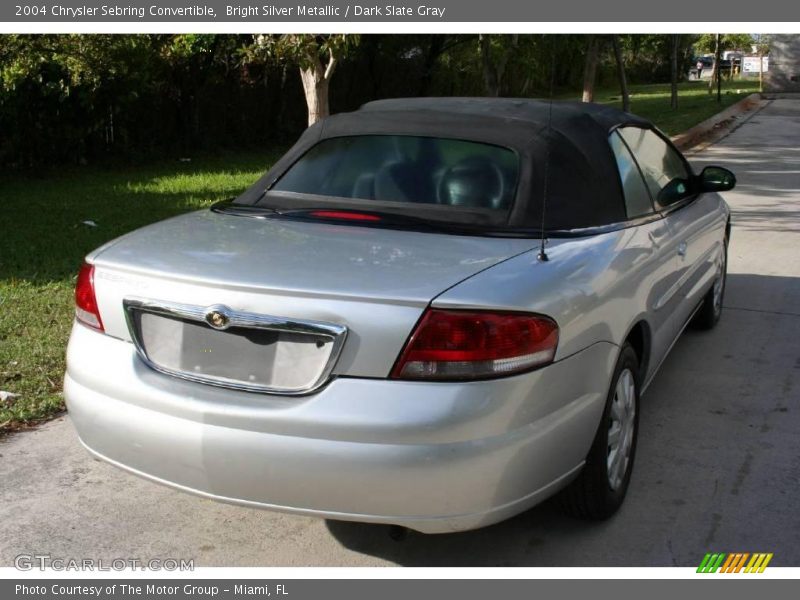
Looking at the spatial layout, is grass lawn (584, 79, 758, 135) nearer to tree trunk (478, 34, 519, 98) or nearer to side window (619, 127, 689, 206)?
tree trunk (478, 34, 519, 98)

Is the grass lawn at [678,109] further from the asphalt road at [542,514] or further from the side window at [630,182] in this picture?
the side window at [630,182]

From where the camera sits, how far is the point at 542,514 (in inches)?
146

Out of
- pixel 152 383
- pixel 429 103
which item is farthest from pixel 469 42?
pixel 152 383

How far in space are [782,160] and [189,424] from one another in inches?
591

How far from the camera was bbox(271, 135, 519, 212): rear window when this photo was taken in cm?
387

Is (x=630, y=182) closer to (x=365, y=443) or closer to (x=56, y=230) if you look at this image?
(x=365, y=443)

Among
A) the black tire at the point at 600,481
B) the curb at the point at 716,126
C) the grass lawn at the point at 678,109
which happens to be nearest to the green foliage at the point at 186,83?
the grass lawn at the point at 678,109

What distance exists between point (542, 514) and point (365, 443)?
1.20 meters

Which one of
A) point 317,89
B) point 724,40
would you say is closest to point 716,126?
point 317,89

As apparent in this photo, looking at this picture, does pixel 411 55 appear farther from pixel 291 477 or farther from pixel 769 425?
pixel 291 477

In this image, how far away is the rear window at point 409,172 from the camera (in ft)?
12.7

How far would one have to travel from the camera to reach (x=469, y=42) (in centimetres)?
2361

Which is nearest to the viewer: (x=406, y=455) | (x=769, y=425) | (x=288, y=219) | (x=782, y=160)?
(x=406, y=455)

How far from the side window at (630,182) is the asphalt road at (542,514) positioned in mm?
1078
